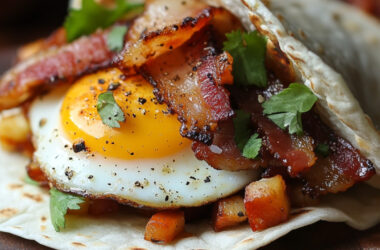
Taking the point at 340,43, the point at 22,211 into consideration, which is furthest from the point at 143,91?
the point at 340,43

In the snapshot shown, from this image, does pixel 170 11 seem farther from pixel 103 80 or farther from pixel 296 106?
pixel 296 106

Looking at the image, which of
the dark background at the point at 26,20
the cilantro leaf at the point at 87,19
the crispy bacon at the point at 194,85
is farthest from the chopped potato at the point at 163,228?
the dark background at the point at 26,20

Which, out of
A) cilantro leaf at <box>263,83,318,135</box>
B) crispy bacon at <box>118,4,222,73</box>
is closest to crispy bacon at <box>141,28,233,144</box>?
crispy bacon at <box>118,4,222,73</box>

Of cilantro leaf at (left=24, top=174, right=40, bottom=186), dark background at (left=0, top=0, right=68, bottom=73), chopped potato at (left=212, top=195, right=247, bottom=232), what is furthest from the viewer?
dark background at (left=0, top=0, right=68, bottom=73)

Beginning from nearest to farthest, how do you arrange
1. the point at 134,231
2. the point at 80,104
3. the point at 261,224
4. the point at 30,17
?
1. the point at 261,224
2. the point at 134,231
3. the point at 80,104
4. the point at 30,17

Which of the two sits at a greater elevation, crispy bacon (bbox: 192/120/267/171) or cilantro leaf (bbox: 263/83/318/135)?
cilantro leaf (bbox: 263/83/318/135)

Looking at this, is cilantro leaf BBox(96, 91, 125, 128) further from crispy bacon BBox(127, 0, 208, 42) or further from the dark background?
the dark background
